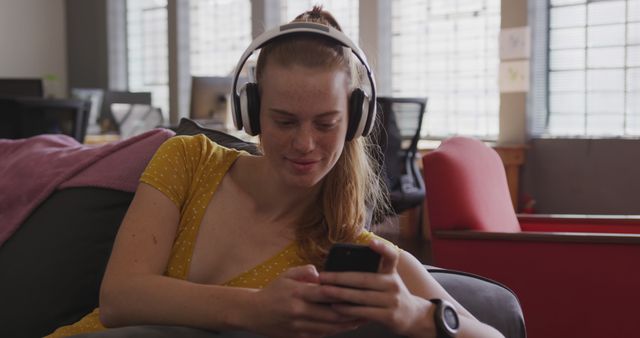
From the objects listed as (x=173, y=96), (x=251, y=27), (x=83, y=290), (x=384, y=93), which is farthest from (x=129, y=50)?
(x=83, y=290)

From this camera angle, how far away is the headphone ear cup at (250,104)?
1.27 m

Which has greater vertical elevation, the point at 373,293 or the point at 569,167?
the point at 373,293

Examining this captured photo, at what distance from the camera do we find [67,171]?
1677 millimetres

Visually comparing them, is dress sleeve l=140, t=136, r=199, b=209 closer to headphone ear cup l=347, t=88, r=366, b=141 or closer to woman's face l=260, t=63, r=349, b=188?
woman's face l=260, t=63, r=349, b=188

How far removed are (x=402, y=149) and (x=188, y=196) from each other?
11.2 feet

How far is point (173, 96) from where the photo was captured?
323 inches

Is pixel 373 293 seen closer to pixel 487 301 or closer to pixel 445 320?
pixel 445 320

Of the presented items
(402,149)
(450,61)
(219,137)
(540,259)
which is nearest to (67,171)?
(219,137)

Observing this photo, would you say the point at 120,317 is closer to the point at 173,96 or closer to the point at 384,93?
the point at 384,93

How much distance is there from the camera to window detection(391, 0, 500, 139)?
5.76 m

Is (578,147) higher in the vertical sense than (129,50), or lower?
lower

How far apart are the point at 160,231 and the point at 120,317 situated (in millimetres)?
168

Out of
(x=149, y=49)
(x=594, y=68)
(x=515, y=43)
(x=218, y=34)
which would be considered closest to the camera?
(x=594, y=68)

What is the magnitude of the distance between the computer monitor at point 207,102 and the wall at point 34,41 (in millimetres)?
4466
